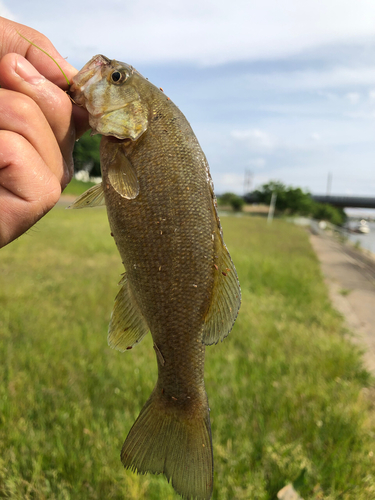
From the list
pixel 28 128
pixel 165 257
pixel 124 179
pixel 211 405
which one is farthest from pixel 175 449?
pixel 211 405

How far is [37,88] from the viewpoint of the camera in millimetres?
1613

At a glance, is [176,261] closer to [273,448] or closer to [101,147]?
A: [101,147]

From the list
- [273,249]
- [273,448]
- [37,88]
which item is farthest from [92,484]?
[273,249]

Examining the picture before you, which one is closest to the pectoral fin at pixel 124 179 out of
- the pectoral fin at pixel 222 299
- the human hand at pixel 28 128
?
the human hand at pixel 28 128

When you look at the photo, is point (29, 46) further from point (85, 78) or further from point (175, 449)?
point (175, 449)

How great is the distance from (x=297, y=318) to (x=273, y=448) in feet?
16.2

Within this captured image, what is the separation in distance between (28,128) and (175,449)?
59.8 inches

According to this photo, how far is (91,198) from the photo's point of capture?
1.84 m

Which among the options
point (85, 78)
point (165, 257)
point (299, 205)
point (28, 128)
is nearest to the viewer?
point (28, 128)

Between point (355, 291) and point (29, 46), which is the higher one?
point (29, 46)

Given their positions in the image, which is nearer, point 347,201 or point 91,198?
point 91,198

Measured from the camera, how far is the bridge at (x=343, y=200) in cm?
8119

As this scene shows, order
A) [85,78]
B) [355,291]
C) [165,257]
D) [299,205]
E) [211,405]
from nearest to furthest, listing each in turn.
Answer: [165,257] → [85,78] → [211,405] → [355,291] → [299,205]

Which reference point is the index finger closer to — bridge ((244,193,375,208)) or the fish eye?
the fish eye
